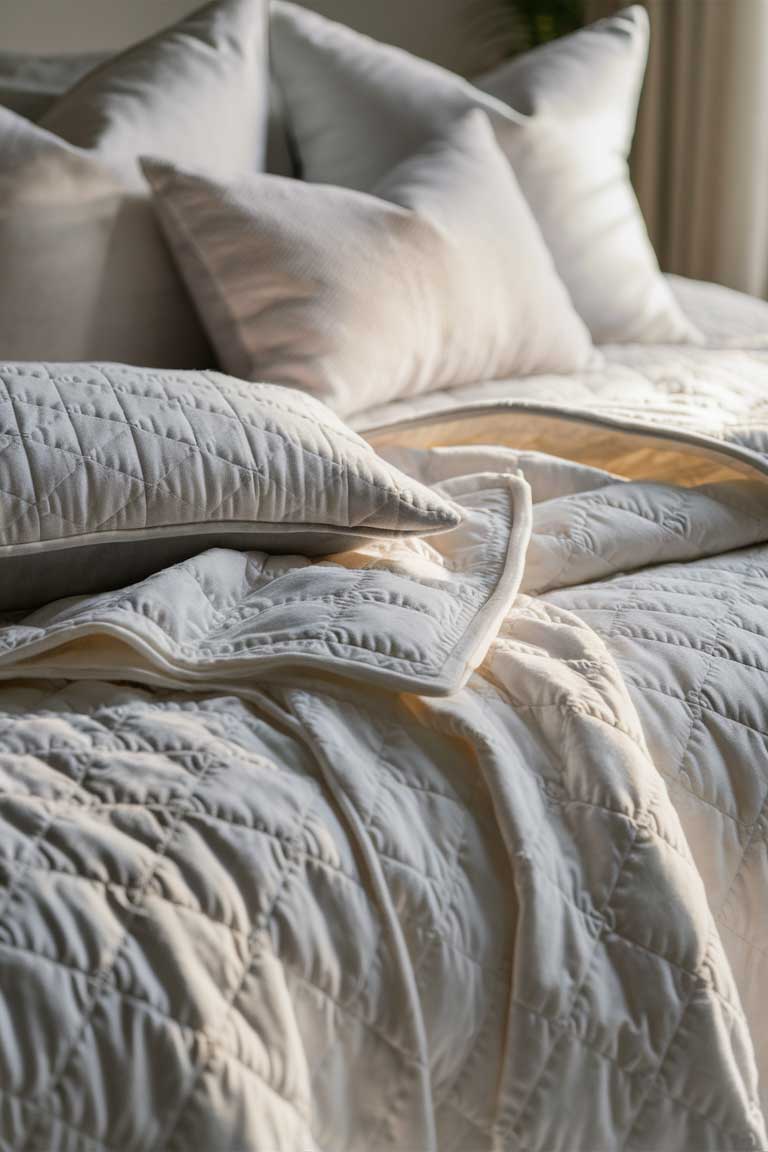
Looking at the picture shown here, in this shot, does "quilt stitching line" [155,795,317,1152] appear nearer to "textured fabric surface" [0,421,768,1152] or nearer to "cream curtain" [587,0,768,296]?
"textured fabric surface" [0,421,768,1152]

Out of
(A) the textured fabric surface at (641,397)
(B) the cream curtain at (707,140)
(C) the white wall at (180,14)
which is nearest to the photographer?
(A) the textured fabric surface at (641,397)

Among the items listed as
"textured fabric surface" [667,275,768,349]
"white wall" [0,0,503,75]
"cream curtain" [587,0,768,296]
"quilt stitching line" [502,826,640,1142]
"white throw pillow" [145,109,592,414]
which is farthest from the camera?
"cream curtain" [587,0,768,296]

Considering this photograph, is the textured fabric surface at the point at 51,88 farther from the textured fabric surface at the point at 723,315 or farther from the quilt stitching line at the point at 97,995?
the quilt stitching line at the point at 97,995

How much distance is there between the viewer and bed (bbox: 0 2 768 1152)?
56 centimetres

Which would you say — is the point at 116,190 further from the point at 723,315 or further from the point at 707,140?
the point at 707,140

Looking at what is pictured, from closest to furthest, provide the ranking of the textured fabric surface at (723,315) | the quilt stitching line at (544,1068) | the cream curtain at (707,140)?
the quilt stitching line at (544,1068) < the textured fabric surface at (723,315) < the cream curtain at (707,140)

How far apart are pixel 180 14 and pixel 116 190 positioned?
1.36 metres

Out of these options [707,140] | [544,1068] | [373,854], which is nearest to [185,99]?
[373,854]

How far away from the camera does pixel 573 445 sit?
1183 mm

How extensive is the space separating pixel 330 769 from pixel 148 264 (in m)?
0.85

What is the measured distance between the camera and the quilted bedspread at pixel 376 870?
55cm

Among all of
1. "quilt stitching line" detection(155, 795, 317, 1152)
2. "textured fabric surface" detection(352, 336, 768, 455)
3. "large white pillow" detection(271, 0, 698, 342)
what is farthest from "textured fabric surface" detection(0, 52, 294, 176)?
"quilt stitching line" detection(155, 795, 317, 1152)

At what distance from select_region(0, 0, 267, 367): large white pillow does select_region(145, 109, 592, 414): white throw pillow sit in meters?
0.05

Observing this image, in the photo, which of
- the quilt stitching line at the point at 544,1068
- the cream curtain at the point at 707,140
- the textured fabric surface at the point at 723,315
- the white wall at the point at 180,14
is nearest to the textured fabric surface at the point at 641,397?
the textured fabric surface at the point at 723,315
